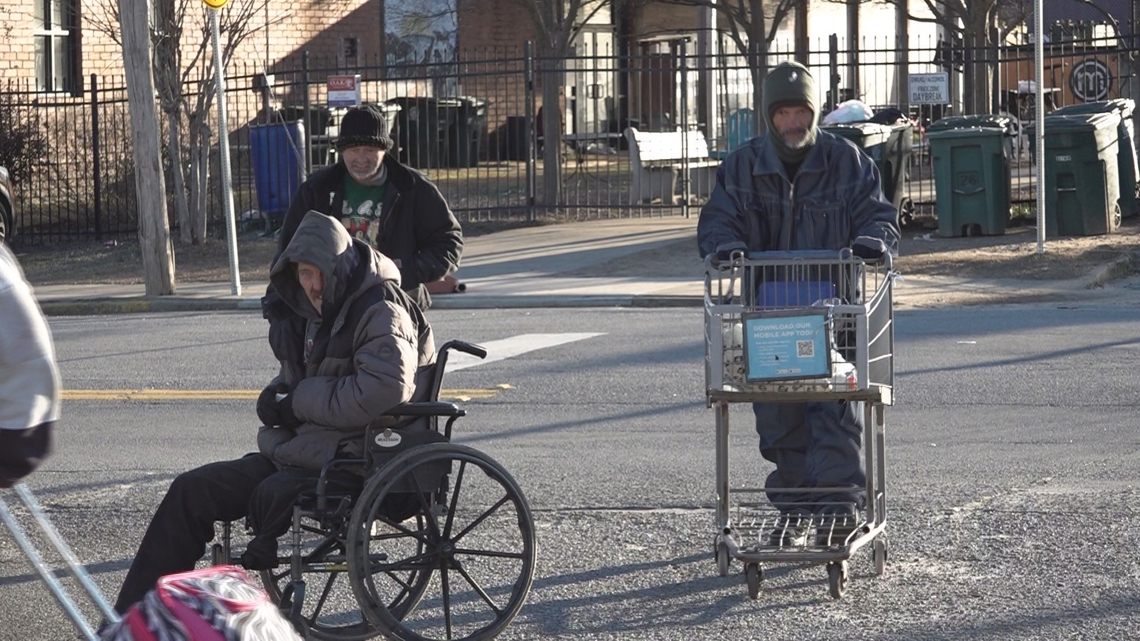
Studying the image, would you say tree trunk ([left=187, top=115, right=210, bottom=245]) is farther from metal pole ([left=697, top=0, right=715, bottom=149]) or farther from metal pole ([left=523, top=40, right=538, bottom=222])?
metal pole ([left=697, top=0, right=715, bottom=149])

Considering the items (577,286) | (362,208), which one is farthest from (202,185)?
(362,208)

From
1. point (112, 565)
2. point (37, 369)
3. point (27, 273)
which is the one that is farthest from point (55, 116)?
point (37, 369)

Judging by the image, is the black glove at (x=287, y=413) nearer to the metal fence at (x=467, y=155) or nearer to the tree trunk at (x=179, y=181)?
the metal fence at (x=467, y=155)

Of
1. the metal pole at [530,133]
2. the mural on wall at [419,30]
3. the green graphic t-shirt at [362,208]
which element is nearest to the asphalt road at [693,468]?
the green graphic t-shirt at [362,208]

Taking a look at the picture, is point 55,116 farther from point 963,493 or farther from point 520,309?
point 963,493

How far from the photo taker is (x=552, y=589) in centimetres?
570

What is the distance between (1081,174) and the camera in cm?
1653

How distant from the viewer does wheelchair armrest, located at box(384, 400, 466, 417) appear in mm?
5056

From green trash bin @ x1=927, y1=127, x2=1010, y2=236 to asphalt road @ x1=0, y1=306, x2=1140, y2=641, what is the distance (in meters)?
4.23

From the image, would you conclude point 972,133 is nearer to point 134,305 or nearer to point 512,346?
point 512,346

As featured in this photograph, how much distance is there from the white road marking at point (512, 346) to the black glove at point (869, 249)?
5.40 meters

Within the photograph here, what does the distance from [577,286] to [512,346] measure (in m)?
3.54

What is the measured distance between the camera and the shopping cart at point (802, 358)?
17.1 ft

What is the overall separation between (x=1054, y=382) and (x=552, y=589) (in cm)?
495
